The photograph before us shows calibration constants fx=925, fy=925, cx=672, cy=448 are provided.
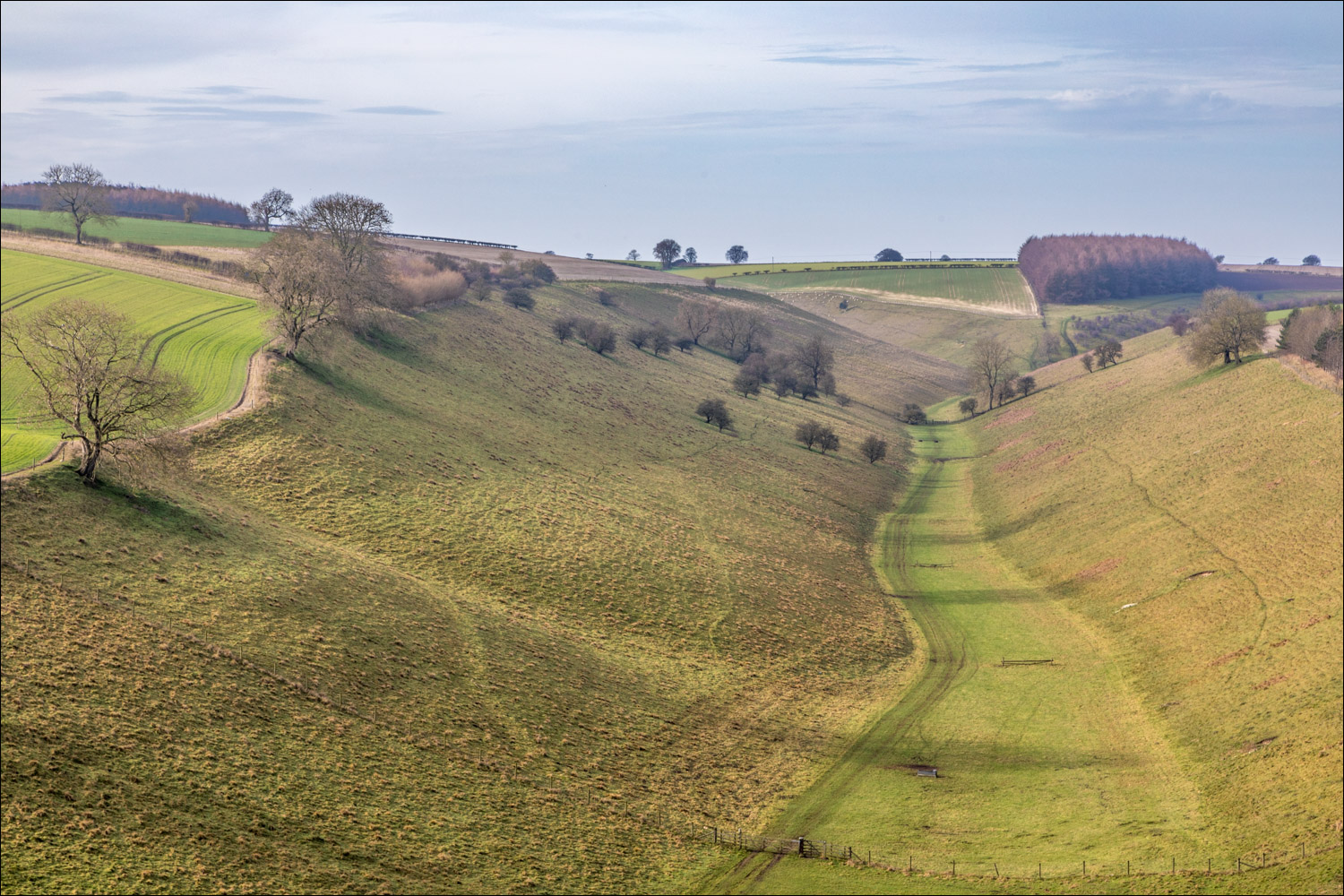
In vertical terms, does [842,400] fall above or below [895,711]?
above

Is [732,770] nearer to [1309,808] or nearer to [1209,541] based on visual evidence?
[1309,808]

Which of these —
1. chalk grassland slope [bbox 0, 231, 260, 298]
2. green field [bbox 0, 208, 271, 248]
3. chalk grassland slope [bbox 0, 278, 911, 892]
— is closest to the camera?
chalk grassland slope [bbox 0, 278, 911, 892]

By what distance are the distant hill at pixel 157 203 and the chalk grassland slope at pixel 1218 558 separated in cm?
15954

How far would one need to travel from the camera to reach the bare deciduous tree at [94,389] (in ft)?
136

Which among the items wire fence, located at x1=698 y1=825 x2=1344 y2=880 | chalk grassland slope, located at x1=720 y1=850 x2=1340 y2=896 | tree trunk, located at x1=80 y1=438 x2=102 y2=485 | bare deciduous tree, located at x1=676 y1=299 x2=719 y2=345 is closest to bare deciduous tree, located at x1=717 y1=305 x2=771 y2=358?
bare deciduous tree, located at x1=676 y1=299 x2=719 y2=345

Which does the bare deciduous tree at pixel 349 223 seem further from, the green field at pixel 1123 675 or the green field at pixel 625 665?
the green field at pixel 1123 675

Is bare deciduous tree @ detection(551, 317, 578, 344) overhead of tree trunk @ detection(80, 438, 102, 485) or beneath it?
overhead

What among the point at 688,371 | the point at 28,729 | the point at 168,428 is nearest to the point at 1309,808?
the point at 28,729

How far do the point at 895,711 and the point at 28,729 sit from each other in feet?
116

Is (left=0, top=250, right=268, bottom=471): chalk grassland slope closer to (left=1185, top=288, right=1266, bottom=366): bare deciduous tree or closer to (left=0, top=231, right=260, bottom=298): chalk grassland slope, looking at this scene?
(left=0, top=231, right=260, bottom=298): chalk grassland slope

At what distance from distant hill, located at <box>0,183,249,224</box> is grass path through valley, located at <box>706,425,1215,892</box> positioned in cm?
17354

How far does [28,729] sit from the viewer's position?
93.7 feet

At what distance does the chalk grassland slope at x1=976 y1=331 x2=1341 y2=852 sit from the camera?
35.6 meters

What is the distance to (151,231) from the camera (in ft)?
474
